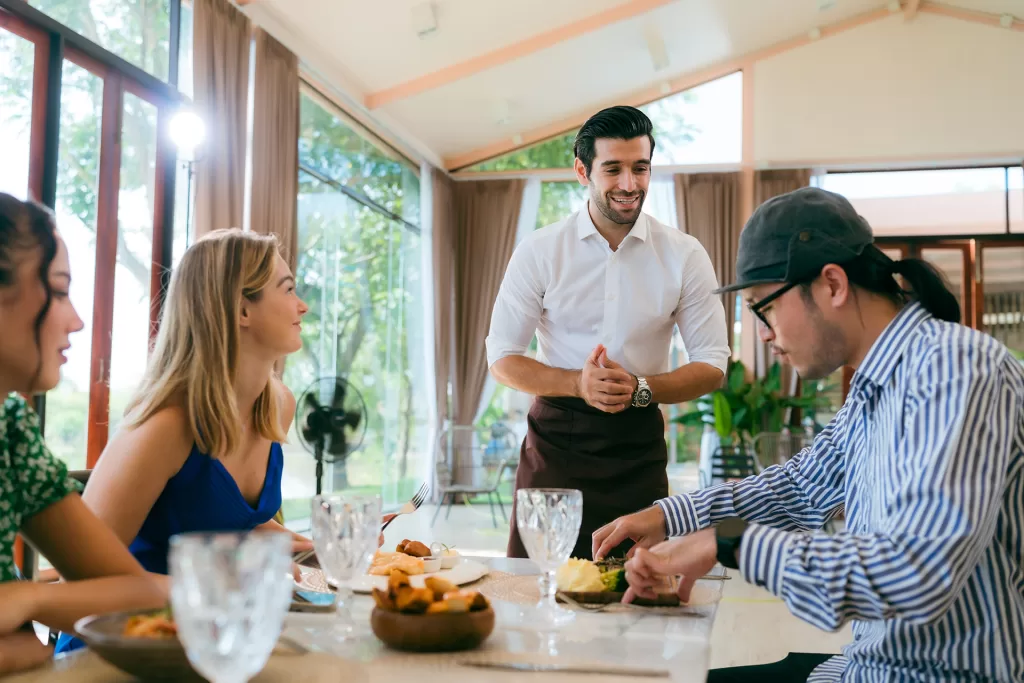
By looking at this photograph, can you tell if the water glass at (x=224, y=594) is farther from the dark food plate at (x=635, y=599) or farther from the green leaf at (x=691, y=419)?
the green leaf at (x=691, y=419)

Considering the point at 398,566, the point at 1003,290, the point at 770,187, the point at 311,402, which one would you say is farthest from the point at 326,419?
the point at 1003,290

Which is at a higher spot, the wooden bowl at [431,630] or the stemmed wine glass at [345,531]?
the stemmed wine glass at [345,531]

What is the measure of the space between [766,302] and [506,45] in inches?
265

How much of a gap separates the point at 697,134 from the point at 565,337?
7.33 meters

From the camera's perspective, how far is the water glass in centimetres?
72

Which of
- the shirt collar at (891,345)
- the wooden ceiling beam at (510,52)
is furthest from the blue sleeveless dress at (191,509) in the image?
the wooden ceiling beam at (510,52)

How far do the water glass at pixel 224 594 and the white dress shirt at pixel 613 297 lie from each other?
6.58 ft

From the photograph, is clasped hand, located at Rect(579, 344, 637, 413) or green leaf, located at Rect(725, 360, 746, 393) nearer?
clasped hand, located at Rect(579, 344, 637, 413)

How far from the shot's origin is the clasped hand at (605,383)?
239 cm

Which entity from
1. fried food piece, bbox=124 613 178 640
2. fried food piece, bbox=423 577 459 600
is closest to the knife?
fried food piece, bbox=423 577 459 600

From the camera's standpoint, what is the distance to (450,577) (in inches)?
61.1

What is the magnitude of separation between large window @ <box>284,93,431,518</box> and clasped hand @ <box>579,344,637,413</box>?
15.0 ft

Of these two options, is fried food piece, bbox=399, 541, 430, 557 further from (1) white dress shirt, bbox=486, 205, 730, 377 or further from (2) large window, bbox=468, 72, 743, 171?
(2) large window, bbox=468, 72, 743, 171

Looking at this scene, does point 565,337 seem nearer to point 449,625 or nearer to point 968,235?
point 449,625
